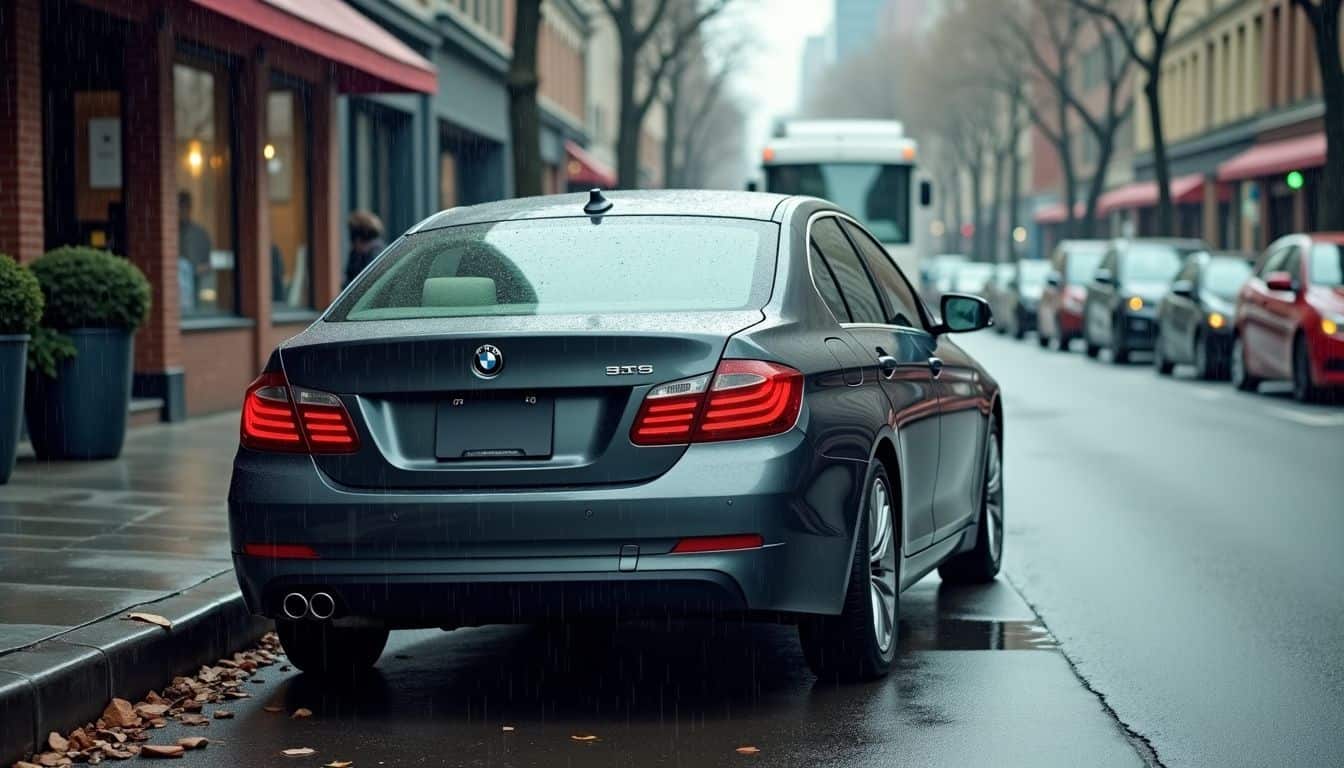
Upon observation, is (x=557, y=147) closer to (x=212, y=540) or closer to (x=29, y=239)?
(x=29, y=239)

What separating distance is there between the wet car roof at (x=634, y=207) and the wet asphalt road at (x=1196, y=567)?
72.6 inches

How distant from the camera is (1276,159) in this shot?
47.8 metres

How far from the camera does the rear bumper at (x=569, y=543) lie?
5723 mm

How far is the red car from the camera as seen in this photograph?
20141 millimetres

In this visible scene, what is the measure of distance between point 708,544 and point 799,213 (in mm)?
1587

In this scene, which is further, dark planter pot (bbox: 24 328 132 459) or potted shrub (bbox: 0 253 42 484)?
dark planter pot (bbox: 24 328 132 459)

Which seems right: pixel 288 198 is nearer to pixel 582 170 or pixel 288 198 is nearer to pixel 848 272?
pixel 848 272

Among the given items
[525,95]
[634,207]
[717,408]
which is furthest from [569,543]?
[525,95]

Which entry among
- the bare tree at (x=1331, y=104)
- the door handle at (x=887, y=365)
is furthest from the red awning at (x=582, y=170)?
the door handle at (x=887, y=365)

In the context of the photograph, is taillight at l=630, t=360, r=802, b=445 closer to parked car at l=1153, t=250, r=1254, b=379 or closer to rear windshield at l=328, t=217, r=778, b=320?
rear windshield at l=328, t=217, r=778, b=320

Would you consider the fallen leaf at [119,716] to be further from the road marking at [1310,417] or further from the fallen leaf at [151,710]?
the road marking at [1310,417]

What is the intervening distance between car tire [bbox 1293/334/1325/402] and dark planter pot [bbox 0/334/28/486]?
13.1m

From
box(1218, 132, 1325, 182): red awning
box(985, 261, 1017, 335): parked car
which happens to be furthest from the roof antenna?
box(1218, 132, 1325, 182): red awning

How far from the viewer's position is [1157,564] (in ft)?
31.4
